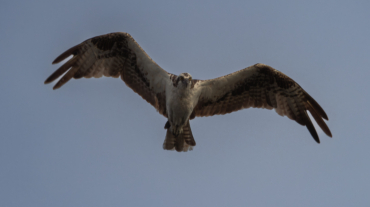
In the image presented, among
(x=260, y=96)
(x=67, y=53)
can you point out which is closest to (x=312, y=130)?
(x=260, y=96)

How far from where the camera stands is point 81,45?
8.33 metres

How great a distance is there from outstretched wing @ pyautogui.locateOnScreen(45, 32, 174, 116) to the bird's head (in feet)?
2.11

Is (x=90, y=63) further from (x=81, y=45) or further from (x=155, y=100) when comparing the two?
(x=155, y=100)

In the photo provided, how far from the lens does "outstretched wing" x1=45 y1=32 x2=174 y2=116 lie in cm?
817

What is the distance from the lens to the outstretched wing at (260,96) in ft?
27.2

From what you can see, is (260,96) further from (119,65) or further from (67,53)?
(67,53)

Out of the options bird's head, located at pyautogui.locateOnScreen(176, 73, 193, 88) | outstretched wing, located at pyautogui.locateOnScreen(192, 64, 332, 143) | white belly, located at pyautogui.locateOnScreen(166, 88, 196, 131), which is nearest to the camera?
bird's head, located at pyautogui.locateOnScreen(176, 73, 193, 88)

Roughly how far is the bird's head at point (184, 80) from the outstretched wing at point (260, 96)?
0.77 meters

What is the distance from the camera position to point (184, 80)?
7.38m

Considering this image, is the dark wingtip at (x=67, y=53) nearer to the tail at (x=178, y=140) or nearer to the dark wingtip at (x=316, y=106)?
the tail at (x=178, y=140)

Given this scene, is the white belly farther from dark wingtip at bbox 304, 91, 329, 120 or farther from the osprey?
dark wingtip at bbox 304, 91, 329, 120

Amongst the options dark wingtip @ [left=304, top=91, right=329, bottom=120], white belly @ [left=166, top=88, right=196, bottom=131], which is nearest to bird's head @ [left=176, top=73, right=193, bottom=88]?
white belly @ [left=166, top=88, right=196, bottom=131]

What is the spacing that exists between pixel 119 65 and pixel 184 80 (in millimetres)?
2128

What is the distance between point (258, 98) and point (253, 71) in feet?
2.86
